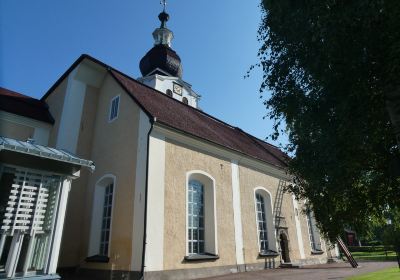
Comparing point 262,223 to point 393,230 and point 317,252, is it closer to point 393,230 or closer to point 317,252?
point 317,252

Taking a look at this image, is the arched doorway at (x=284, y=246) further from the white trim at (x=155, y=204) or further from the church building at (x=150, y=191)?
the white trim at (x=155, y=204)

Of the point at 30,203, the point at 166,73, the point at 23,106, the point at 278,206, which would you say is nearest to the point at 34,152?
the point at 30,203

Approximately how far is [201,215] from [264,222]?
4.91 metres

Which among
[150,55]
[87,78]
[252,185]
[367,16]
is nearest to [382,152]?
[367,16]

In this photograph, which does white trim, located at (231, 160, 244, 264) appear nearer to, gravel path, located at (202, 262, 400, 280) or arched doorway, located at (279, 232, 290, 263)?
gravel path, located at (202, 262, 400, 280)

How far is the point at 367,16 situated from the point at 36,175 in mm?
6491

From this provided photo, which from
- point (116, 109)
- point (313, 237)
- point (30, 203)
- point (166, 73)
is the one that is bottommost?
point (30, 203)

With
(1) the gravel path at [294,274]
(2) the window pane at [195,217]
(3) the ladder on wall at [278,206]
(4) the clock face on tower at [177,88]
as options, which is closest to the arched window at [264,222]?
(3) the ladder on wall at [278,206]

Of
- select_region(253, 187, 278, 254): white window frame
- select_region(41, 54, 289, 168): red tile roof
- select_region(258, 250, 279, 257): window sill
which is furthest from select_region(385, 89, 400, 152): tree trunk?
select_region(258, 250, 279, 257): window sill

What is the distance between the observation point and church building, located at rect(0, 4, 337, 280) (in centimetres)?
1041

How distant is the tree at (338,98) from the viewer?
17.5ft

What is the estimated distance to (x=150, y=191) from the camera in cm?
1039

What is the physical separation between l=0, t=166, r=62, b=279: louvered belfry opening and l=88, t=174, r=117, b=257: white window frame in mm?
5499

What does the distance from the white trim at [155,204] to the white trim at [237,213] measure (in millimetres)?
4220
